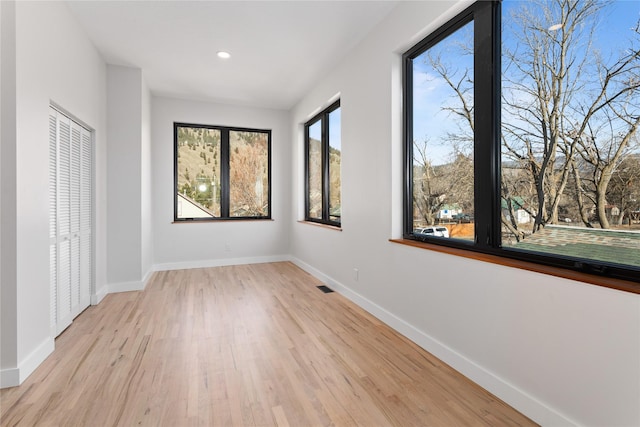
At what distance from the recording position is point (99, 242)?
3.64m

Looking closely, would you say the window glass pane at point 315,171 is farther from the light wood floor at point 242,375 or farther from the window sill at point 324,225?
the light wood floor at point 242,375

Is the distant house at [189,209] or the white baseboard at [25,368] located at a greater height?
the distant house at [189,209]

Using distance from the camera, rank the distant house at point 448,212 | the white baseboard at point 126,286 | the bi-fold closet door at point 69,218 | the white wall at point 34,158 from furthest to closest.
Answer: the white baseboard at point 126,286, the bi-fold closet door at point 69,218, the distant house at point 448,212, the white wall at point 34,158

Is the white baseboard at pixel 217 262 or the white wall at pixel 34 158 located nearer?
the white wall at pixel 34 158

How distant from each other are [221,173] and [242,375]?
4.03 meters

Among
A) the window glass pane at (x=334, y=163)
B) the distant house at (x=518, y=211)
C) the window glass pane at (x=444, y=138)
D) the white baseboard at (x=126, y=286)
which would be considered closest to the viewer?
the distant house at (x=518, y=211)

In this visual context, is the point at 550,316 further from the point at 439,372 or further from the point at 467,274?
the point at 439,372

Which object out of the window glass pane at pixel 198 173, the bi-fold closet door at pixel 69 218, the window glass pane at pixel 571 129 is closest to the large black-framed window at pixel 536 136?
the window glass pane at pixel 571 129

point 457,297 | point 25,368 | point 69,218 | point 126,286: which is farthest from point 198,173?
point 457,297

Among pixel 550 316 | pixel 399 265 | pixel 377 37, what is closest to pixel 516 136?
pixel 550 316

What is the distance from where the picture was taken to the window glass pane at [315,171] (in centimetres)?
479

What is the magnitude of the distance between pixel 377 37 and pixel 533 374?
9.36 ft

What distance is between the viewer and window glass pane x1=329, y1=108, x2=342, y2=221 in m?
4.14

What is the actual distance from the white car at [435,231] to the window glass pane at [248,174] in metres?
3.62
